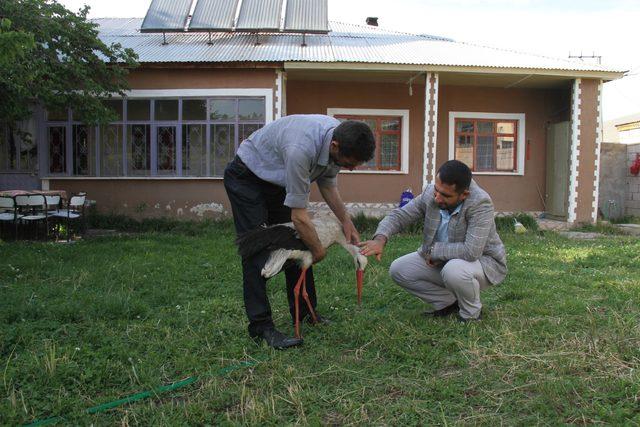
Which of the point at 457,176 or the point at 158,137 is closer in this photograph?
the point at 457,176

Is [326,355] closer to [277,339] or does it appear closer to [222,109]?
[277,339]

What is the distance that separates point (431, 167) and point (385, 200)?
5.57 feet

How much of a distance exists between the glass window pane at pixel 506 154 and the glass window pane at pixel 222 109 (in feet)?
21.4

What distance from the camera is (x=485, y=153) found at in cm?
1321

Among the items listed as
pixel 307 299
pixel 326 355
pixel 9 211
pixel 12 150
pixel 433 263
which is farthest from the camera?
pixel 12 150

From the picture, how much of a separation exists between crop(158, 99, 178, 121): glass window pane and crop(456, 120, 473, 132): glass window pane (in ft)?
22.0

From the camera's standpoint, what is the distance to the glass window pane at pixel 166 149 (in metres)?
11.8

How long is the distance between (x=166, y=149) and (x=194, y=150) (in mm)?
634

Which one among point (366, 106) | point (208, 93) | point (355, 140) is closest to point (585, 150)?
point (366, 106)

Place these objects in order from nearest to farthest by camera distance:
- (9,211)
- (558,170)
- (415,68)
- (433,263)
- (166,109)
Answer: (433,263) < (9,211) < (415,68) < (166,109) < (558,170)

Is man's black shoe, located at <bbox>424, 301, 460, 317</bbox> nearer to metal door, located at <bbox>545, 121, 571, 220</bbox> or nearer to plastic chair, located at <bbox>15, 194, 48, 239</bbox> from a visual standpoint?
plastic chair, located at <bbox>15, 194, 48, 239</bbox>

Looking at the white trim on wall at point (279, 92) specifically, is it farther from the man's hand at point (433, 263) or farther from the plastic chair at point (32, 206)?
the man's hand at point (433, 263)

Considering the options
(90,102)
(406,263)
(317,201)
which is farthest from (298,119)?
(317,201)

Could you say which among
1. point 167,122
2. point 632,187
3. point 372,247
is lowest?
point 372,247
